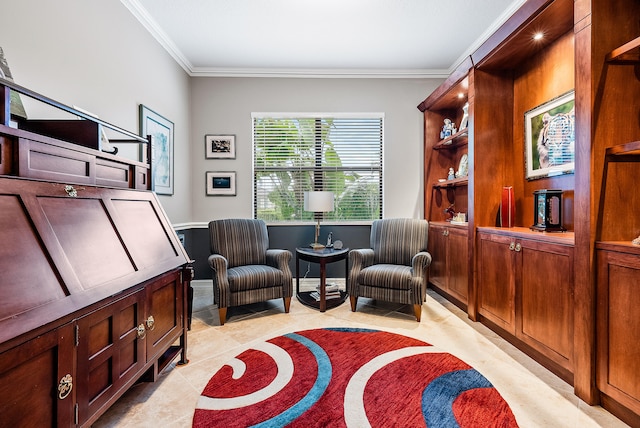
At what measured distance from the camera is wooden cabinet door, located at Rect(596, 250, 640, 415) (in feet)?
4.84

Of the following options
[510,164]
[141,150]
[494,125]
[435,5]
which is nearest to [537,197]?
[510,164]

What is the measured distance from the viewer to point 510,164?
2848mm

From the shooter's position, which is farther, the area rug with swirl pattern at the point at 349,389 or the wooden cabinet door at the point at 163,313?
the wooden cabinet door at the point at 163,313

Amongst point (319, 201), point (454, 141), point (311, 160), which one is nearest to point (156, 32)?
point (311, 160)

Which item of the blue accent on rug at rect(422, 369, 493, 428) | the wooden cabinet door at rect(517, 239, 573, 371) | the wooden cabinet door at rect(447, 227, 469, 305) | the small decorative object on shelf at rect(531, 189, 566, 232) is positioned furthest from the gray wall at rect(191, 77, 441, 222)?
the blue accent on rug at rect(422, 369, 493, 428)

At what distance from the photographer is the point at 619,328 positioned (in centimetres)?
155

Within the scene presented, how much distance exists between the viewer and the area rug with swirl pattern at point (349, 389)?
60.9 inches

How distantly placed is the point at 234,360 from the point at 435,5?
11.1 ft

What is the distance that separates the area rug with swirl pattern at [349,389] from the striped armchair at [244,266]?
591 millimetres

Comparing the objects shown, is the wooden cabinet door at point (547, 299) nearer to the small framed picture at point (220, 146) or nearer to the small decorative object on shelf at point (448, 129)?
the small decorative object on shelf at point (448, 129)

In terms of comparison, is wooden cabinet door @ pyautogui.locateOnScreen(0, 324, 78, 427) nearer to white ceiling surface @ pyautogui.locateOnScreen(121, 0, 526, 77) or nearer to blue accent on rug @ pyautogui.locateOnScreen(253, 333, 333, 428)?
blue accent on rug @ pyautogui.locateOnScreen(253, 333, 333, 428)

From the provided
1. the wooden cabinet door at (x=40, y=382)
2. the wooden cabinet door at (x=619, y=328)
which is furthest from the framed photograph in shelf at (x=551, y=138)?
the wooden cabinet door at (x=40, y=382)

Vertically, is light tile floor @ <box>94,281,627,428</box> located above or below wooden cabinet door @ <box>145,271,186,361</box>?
below

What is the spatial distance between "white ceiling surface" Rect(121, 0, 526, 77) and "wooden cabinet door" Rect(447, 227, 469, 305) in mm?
2086
